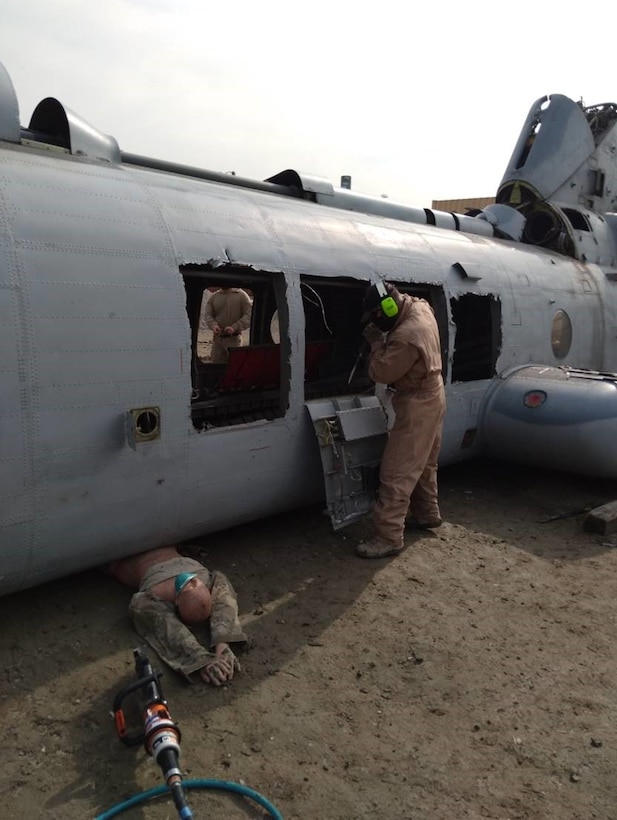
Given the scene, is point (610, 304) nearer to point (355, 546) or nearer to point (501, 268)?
point (501, 268)

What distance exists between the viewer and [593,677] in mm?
3584

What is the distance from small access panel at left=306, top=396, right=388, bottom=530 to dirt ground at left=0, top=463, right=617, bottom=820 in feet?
1.15

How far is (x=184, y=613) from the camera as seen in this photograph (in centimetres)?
371

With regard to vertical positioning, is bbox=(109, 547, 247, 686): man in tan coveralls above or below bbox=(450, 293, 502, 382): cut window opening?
below

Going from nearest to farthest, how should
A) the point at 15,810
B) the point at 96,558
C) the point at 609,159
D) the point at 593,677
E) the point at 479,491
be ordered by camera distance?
1. the point at 15,810
2. the point at 593,677
3. the point at 96,558
4. the point at 479,491
5. the point at 609,159

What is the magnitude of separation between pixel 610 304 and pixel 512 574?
5.35m

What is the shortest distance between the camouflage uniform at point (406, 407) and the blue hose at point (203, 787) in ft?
8.36

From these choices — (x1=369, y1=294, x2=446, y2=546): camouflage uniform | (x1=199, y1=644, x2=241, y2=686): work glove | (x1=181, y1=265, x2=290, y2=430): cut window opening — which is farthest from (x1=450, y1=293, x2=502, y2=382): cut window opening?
(x1=199, y1=644, x2=241, y2=686): work glove

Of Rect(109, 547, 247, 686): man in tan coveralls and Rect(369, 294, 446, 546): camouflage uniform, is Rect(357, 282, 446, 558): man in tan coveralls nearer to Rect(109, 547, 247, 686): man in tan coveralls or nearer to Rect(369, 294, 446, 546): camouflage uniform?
Rect(369, 294, 446, 546): camouflage uniform

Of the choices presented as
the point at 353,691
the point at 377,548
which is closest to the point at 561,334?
the point at 377,548

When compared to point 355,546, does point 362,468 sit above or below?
above

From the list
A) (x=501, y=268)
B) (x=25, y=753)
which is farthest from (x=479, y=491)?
(x=25, y=753)

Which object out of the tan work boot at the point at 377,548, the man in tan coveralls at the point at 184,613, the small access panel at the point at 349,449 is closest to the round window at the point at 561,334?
the small access panel at the point at 349,449

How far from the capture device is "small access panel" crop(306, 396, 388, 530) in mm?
4867
